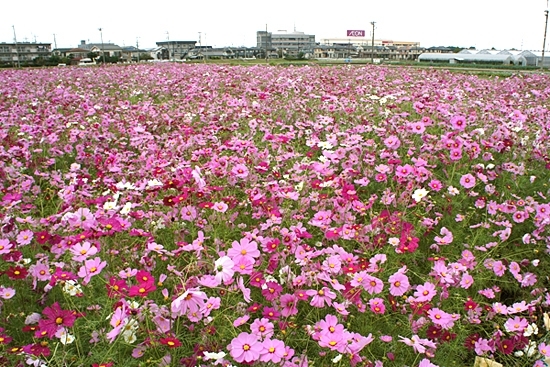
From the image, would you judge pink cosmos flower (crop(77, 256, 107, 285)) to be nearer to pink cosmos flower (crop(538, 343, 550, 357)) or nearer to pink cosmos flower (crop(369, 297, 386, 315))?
pink cosmos flower (crop(369, 297, 386, 315))

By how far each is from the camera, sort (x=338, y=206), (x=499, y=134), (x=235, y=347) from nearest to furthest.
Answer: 1. (x=235, y=347)
2. (x=338, y=206)
3. (x=499, y=134)

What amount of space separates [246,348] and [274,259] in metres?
0.62

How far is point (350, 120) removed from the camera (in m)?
5.65

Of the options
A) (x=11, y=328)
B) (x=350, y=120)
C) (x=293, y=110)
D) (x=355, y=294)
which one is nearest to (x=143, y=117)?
(x=293, y=110)

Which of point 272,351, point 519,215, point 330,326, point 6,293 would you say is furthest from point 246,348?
point 519,215

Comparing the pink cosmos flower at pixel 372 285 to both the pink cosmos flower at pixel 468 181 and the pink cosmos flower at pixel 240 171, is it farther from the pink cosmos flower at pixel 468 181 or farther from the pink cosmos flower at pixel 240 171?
the pink cosmos flower at pixel 468 181

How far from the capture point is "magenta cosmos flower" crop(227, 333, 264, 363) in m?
1.42

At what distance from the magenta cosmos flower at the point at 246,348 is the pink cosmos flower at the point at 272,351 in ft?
0.04

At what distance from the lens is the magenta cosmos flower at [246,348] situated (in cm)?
142

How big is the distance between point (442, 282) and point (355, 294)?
19.3 inches

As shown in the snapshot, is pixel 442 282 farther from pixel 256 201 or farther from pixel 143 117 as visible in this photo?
pixel 143 117

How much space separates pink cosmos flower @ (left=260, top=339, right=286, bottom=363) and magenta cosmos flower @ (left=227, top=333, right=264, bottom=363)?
0.5 inches

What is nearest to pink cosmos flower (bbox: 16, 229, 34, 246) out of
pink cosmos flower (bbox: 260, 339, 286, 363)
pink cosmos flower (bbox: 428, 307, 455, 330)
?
pink cosmos flower (bbox: 260, 339, 286, 363)

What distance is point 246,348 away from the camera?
1450 millimetres
